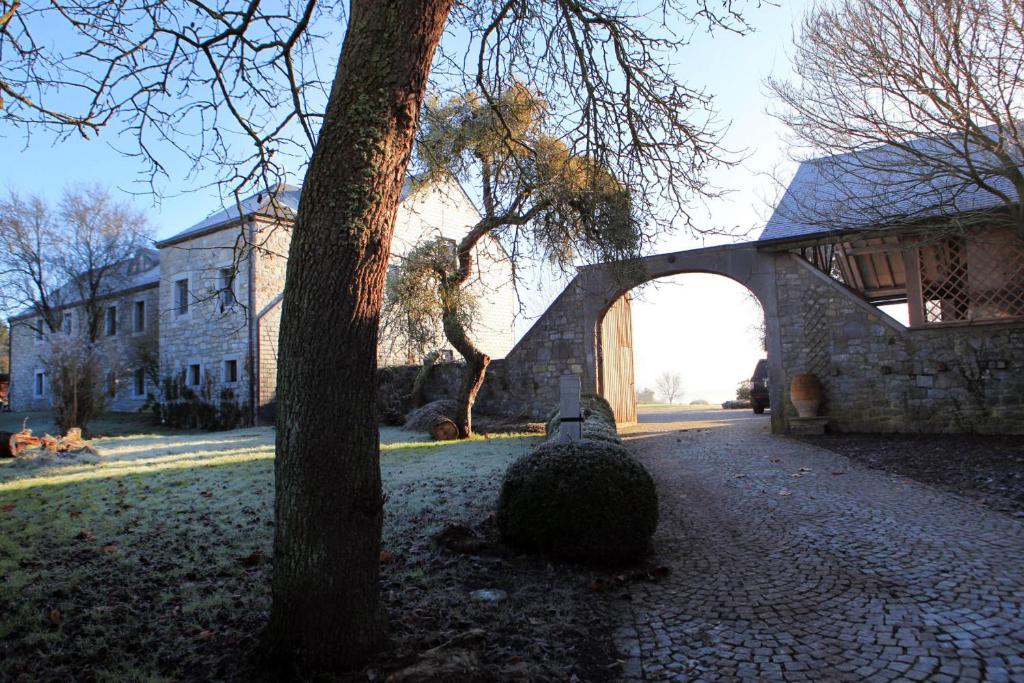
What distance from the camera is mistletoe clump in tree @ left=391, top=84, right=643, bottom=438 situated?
6039mm

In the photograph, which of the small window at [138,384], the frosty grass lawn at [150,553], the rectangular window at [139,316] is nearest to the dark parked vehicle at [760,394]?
the frosty grass lawn at [150,553]

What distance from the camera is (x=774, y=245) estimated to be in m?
11.8

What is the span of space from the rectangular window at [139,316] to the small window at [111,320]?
1.64 metres

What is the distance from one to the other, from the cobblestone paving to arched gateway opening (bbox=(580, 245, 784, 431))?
5420mm

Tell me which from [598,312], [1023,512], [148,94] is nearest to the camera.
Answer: [148,94]

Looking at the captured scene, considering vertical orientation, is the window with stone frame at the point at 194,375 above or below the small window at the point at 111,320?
below

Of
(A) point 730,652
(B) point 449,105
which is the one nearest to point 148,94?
(A) point 730,652

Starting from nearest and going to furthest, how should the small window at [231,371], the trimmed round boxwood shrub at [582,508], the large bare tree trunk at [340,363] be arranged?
the large bare tree trunk at [340,363]
the trimmed round boxwood shrub at [582,508]
the small window at [231,371]

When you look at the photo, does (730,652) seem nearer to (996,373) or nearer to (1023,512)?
(1023,512)

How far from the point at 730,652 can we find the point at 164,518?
4411mm

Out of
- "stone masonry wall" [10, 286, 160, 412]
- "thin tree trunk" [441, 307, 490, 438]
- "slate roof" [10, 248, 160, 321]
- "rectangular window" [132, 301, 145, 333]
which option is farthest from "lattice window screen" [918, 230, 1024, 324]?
"rectangular window" [132, 301, 145, 333]

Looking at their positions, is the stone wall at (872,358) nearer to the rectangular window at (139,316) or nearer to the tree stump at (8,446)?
the tree stump at (8,446)

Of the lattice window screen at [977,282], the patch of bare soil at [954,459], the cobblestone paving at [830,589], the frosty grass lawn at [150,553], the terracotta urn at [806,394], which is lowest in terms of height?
the cobblestone paving at [830,589]

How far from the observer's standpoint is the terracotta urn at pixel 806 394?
441 inches
